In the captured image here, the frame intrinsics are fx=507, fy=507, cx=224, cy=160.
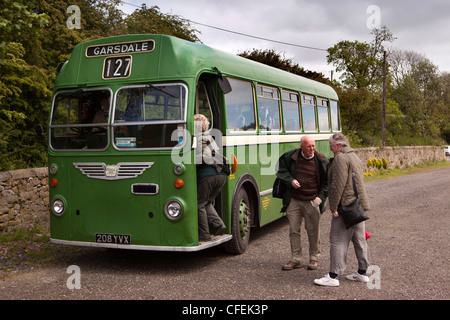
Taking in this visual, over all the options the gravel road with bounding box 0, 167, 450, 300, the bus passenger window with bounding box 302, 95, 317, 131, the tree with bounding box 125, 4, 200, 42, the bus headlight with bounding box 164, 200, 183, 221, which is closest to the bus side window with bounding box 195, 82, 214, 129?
the bus headlight with bounding box 164, 200, 183, 221

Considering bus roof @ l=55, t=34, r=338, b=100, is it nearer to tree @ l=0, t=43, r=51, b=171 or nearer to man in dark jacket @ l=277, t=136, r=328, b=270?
man in dark jacket @ l=277, t=136, r=328, b=270

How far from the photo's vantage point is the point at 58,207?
6.96m

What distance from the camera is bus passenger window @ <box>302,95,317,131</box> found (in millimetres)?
11055

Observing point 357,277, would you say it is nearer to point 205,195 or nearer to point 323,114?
point 205,195

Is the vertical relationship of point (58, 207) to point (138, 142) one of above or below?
below

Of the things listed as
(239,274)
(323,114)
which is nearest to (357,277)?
(239,274)

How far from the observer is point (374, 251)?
7.94 m

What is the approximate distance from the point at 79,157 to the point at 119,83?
114 cm

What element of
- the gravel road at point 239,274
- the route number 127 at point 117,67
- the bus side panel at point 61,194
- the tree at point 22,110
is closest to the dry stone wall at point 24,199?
the gravel road at point 239,274

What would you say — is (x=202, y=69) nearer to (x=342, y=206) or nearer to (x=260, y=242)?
(x=342, y=206)

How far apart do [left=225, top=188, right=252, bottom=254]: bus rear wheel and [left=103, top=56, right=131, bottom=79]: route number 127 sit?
240 centimetres

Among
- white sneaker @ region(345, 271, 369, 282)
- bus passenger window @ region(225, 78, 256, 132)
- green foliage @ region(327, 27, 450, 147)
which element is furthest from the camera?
green foliage @ region(327, 27, 450, 147)

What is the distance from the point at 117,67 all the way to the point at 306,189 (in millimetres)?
3014

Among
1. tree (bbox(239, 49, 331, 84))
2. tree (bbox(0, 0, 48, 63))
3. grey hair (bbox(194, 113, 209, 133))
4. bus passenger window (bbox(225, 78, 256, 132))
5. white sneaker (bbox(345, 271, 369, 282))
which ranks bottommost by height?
white sneaker (bbox(345, 271, 369, 282))
